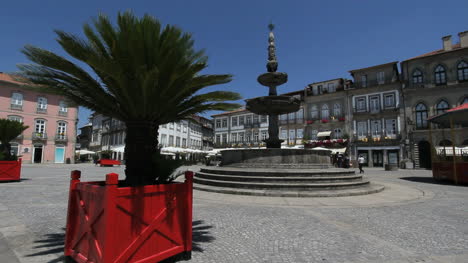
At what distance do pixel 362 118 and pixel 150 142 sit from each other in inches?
1439

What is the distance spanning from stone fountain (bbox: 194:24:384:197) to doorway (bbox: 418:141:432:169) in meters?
25.1

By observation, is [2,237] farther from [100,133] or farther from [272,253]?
[100,133]

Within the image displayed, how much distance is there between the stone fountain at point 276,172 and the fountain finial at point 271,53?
54 millimetres

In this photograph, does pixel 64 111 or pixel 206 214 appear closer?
pixel 206 214

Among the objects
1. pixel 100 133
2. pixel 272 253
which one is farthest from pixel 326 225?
pixel 100 133

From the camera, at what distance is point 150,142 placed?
3438 millimetres

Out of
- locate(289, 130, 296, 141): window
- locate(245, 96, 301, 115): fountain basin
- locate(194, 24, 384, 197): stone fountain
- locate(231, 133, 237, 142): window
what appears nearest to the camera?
locate(194, 24, 384, 197): stone fountain

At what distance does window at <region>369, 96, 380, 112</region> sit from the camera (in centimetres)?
3328

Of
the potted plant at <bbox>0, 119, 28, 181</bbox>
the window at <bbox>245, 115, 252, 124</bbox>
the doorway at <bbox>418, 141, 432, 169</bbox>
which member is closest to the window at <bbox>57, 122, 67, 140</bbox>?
the potted plant at <bbox>0, 119, 28, 181</bbox>

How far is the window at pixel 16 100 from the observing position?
32656 mm

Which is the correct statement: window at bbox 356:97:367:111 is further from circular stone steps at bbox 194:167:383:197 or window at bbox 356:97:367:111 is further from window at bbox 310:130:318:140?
circular stone steps at bbox 194:167:383:197

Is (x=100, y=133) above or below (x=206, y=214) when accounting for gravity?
above

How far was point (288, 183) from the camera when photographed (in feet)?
27.7

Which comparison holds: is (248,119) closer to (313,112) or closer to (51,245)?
(313,112)
